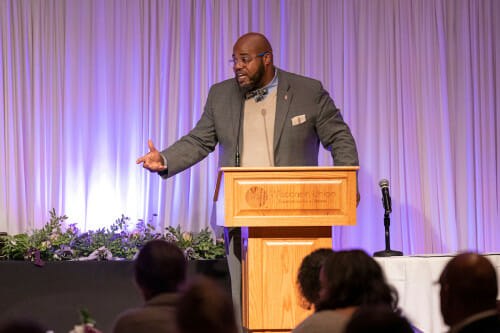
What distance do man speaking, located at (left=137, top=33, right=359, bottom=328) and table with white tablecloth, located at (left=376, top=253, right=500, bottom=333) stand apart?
2.74 feet

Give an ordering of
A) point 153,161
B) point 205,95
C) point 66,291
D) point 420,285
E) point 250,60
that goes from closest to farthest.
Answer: point 153,161 → point 420,285 → point 250,60 → point 66,291 → point 205,95

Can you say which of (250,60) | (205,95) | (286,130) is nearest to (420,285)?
(286,130)

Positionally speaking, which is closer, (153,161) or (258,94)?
(153,161)

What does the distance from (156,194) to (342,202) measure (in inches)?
131

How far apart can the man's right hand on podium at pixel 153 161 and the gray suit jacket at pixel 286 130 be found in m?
0.09

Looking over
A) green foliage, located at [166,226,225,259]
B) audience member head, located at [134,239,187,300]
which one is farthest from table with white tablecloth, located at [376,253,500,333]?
audience member head, located at [134,239,187,300]

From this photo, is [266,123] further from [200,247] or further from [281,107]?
[200,247]

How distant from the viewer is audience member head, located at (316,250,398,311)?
2.26m

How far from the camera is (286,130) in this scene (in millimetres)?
4395

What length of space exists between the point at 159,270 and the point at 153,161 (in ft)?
6.44

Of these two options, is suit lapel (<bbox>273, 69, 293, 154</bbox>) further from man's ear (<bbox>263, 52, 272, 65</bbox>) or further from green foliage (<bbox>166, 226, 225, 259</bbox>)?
green foliage (<bbox>166, 226, 225, 259</bbox>)

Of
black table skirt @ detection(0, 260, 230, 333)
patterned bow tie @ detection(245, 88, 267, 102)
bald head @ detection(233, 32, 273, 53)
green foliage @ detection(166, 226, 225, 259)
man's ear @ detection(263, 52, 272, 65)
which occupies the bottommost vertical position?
black table skirt @ detection(0, 260, 230, 333)

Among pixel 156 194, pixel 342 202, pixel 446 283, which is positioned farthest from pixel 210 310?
pixel 156 194

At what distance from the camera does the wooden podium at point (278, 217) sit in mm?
3383
